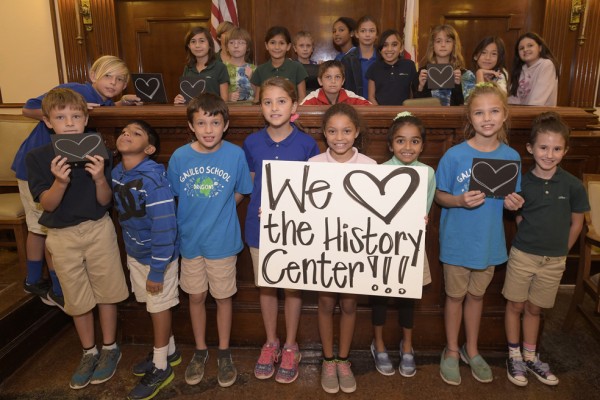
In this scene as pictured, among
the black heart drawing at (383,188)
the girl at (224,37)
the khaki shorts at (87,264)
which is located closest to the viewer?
the black heart drawing at (383,188)

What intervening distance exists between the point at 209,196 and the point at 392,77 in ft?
5.15

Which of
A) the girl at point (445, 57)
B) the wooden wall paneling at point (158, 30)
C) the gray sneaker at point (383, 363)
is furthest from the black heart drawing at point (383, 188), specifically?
the wooden wall paneling at point (158, 30)

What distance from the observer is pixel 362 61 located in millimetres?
2900

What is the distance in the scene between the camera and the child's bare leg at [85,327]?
1.93 meters

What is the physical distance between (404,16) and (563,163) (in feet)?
7.66

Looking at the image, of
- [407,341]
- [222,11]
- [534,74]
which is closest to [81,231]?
[407,341]

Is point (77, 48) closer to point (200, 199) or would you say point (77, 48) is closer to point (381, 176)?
point (200, 199)

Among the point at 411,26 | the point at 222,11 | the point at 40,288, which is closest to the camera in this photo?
the point at 40,288

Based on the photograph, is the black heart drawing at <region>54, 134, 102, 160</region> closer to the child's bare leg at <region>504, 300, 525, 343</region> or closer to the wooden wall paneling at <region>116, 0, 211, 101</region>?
the child's bare leg at <region>504, 300, 525, 343</region>

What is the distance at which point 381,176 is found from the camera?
1528 mm

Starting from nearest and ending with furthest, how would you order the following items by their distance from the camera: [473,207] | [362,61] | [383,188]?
1. [383,188]
2. [473,207]
3. [362,61]

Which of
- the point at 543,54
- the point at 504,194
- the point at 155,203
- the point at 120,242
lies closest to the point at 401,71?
the point at 543,54

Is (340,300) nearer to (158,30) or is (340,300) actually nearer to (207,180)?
(207,180)

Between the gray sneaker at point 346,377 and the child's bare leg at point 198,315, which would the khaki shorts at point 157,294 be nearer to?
the child's bare leg at point 198,315
